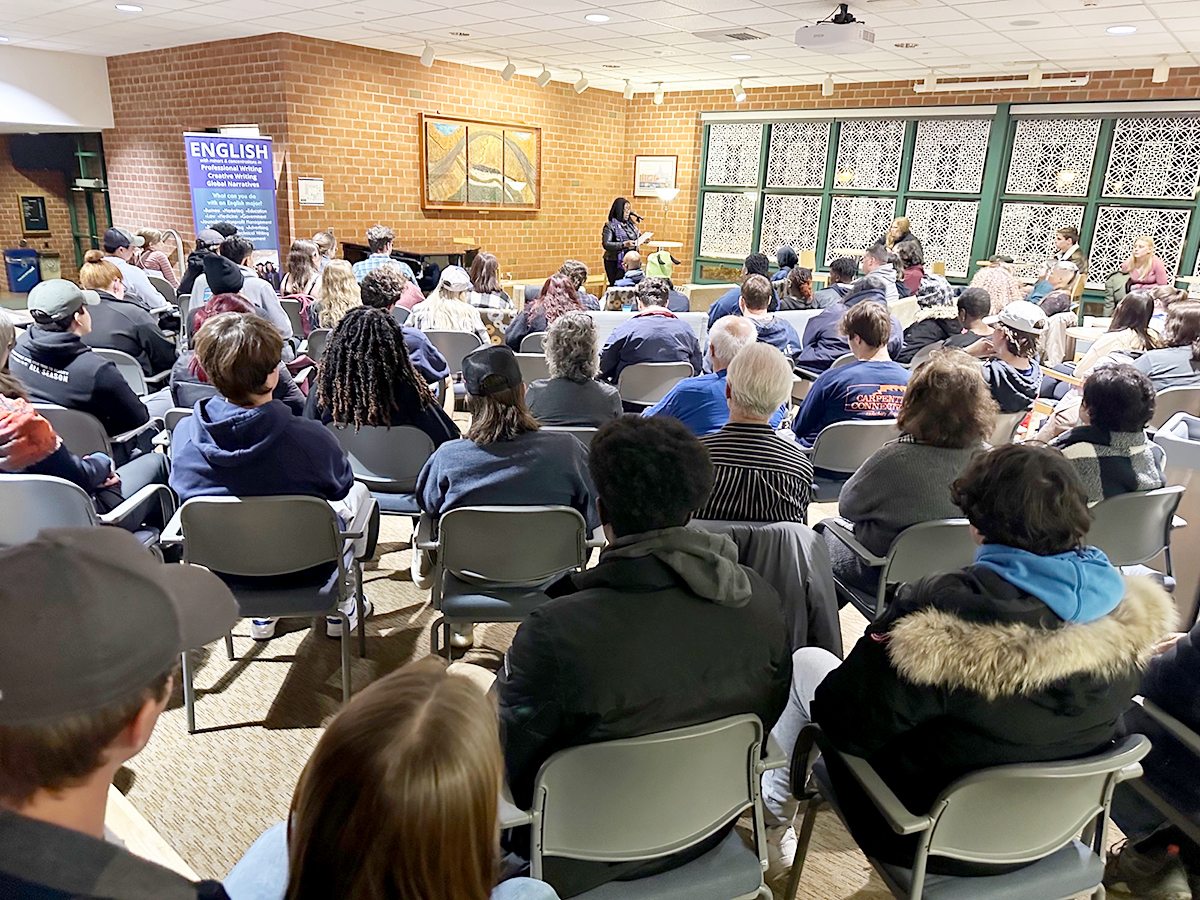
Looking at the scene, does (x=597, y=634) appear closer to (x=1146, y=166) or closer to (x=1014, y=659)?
(x=1014, y=659)

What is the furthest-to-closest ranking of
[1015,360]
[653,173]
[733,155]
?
[653,173], [733,155], [1015,360]

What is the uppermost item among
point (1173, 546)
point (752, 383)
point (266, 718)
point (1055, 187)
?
point (1055, 187)

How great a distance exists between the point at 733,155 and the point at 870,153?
72.6 inches

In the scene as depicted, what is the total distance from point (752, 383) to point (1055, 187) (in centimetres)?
826

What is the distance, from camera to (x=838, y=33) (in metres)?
5.54

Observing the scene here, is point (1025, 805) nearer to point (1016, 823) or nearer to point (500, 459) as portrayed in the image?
point (1016, 823)

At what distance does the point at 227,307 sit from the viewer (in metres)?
3.61

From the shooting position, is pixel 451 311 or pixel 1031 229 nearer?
pixel 451 311

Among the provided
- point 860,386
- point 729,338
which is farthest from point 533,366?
point 860,386

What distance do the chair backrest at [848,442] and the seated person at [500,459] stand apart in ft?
3.97

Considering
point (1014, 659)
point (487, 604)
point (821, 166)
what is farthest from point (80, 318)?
point (821, 166)

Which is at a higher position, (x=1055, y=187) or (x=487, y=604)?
(x=1055, y=187)

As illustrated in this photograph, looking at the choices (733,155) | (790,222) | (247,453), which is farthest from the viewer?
(733,155)

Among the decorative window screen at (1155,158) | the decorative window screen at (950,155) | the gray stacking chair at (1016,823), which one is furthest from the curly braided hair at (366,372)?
the decorative window screen at (1155,158)
